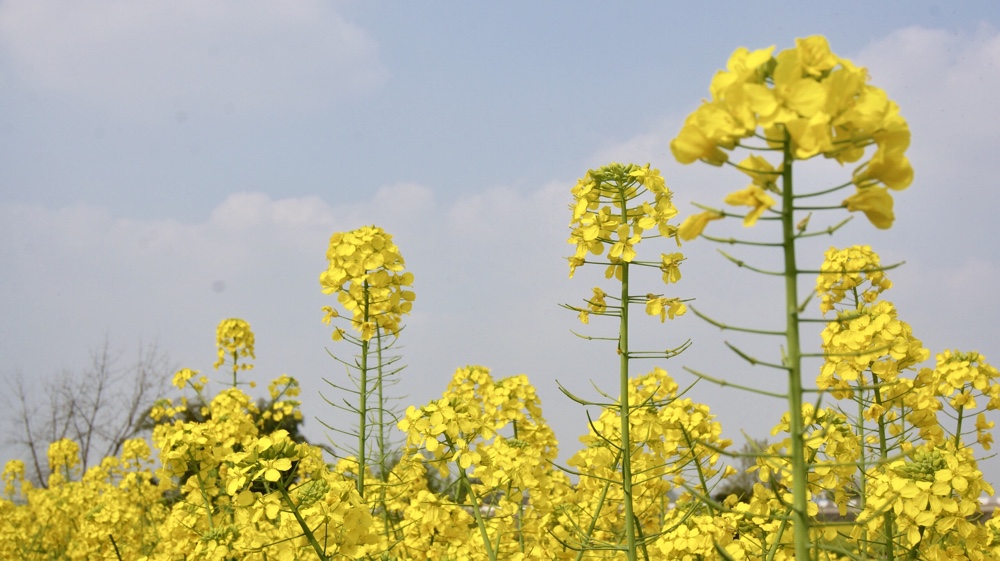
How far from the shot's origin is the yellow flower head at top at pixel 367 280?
4297 mm

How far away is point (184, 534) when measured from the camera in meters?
5.49

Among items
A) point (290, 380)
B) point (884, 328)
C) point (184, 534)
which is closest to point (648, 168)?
point (884, 328)

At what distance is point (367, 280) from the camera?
4352mm

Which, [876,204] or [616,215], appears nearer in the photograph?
[876,204]

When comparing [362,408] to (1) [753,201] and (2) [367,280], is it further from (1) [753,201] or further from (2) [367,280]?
(1) [753,201]

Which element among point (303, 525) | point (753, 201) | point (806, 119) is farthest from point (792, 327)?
point (303, 525)

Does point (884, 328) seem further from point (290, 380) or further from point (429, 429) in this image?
point (290, 380)

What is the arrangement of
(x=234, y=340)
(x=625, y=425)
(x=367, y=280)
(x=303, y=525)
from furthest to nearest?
(x=234, y=340)
(x=367, y=280)
(x=625, y=425)
(x=303, y=525)

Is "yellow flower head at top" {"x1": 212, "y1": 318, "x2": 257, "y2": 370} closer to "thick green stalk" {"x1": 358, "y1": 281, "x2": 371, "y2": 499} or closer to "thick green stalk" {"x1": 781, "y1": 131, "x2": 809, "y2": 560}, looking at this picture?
"thick green stalk" {"x1": 358, "y1": 281, "x2": 371, "y2": 499}

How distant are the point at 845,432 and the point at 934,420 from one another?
0.68m

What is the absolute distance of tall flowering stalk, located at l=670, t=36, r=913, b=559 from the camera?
1504 millimetres

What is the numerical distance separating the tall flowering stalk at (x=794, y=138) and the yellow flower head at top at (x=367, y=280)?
289 cm

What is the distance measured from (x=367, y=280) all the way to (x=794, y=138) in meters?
3.14

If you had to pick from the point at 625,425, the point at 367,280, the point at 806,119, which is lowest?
the point at 625,425
